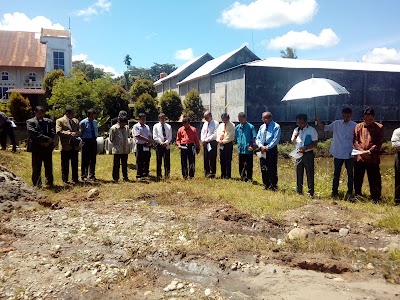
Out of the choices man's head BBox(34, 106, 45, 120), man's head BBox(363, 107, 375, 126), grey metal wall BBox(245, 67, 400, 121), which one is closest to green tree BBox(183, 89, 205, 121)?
grey metal wall BBox(245, 67, 400, 121)

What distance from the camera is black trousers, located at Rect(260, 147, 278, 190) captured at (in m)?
8.49

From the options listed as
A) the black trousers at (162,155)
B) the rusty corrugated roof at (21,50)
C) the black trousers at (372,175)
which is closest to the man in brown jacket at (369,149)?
the black trousers at (372,175)

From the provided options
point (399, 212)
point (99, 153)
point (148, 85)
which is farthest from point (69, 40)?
point (399, 212)

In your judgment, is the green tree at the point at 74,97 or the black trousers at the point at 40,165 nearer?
the black trousers at the point at 40,165

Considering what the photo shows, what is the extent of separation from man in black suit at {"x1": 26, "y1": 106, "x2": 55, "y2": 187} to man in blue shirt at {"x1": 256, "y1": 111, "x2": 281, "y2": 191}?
470 cm

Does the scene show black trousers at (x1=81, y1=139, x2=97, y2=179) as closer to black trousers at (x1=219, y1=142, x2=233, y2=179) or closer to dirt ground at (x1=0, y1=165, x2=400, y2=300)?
dirt ground at (x1=0, y1=165, x2=400, y2=300)

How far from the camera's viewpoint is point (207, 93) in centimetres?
3127

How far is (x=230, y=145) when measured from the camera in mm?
9617

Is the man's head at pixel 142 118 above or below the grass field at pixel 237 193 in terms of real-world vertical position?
above

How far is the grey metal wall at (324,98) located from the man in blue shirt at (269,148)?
50.3 ft

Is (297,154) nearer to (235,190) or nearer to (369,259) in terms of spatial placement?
(235,190)

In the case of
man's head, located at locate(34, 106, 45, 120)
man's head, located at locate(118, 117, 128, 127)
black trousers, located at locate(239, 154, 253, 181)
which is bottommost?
black trousers, located at locate(239, 154, 253, 181)

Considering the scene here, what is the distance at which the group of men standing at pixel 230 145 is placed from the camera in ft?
24.5

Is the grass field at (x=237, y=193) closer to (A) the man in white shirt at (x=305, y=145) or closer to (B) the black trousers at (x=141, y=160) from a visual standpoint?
(B) the black trousers at (x=141, y=160)
